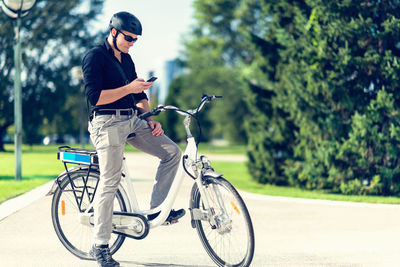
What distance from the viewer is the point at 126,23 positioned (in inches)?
177

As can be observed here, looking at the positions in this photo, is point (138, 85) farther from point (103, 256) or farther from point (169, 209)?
point (103, 256)

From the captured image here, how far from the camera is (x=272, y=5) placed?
523 inches

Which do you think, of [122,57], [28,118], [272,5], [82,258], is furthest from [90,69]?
[28,118]

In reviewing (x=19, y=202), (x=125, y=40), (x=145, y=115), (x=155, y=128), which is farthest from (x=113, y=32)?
(x=19, y=202)

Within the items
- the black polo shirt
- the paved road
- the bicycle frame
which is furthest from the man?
the paved road

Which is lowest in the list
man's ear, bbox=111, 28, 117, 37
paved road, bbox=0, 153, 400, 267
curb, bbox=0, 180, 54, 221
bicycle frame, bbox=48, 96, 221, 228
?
curb, bbox=0, 180, 54, 221

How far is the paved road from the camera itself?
5.05 meters

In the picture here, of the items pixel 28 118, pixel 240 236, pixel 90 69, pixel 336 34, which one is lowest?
pixel 28 118

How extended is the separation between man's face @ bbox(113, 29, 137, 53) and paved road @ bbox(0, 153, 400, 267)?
185cm

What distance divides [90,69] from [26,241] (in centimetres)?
235

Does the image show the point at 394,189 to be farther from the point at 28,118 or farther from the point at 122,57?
the point at 28,118

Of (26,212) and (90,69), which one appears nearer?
(90,69)

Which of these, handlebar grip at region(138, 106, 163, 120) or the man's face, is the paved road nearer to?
handlebar grip at region(138, 106, 163, 120)

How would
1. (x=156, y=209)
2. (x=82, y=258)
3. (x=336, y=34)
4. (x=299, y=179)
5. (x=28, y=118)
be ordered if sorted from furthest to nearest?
1. (x=28, y=118)
2. (x=299, y=179)
3. (x=336, y=34)
4. (x=82, y=258)
5. (x=156, y=209)
